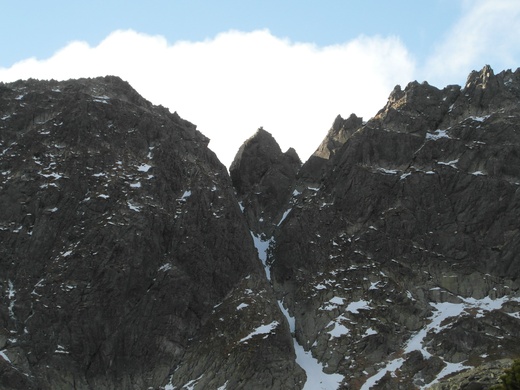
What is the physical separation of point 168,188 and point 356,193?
98.6 feet

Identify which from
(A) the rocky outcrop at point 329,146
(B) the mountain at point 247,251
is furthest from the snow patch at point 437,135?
(A) the rocky outcrop at point 329,146

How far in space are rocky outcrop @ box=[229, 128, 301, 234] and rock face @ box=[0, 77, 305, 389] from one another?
34.3 ft

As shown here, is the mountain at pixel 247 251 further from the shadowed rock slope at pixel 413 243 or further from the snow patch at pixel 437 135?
the snow patch at pixel 437 135

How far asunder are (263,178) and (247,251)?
26.4 meters

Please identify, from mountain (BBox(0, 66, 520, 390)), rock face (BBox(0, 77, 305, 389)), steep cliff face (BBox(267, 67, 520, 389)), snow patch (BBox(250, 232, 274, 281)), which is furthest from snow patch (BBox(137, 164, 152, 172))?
steep cliff face (BBox(267, 67, 520, 389))

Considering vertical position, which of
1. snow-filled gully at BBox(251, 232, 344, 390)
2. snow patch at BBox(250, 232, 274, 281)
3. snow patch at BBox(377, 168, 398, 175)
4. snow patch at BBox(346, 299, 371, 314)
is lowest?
snow-filled gully at BBox(251, 232, 344, 390)

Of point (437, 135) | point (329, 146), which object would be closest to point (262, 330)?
point (437, 135)

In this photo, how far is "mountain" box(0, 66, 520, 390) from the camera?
8912cm

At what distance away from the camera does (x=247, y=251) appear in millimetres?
106500

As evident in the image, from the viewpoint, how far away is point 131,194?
103 metres

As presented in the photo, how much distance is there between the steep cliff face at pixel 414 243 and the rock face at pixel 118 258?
821cm

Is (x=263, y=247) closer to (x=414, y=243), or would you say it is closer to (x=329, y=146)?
(x=329, y=146)

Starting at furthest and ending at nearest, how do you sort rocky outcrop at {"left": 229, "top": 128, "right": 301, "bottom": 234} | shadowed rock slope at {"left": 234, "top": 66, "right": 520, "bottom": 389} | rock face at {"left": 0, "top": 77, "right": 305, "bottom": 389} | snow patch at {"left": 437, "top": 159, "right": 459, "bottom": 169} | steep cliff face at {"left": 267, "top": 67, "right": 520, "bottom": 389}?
rocky outcrop at {"left": 229, "top": 128, "right": 301, "bottom": 234} < snow patch at {"left": 437, "top": 159, "right": 459, "bottom": 169} < steep cliff face at {"left": 267, "top": 67, "right": 520, "bottom": 389} < shadowed rock slope at {"left": 234, "top": 66, "right": 520, "bottom": 389} < rock face at {"left": 0, "top": 77, "right": 305, "bottom": 389}

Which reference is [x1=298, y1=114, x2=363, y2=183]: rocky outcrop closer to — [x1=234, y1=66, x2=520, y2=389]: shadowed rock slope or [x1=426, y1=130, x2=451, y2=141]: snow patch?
[x1=234, y1=66, x2=520, y2=389]: shadowed rock slope
